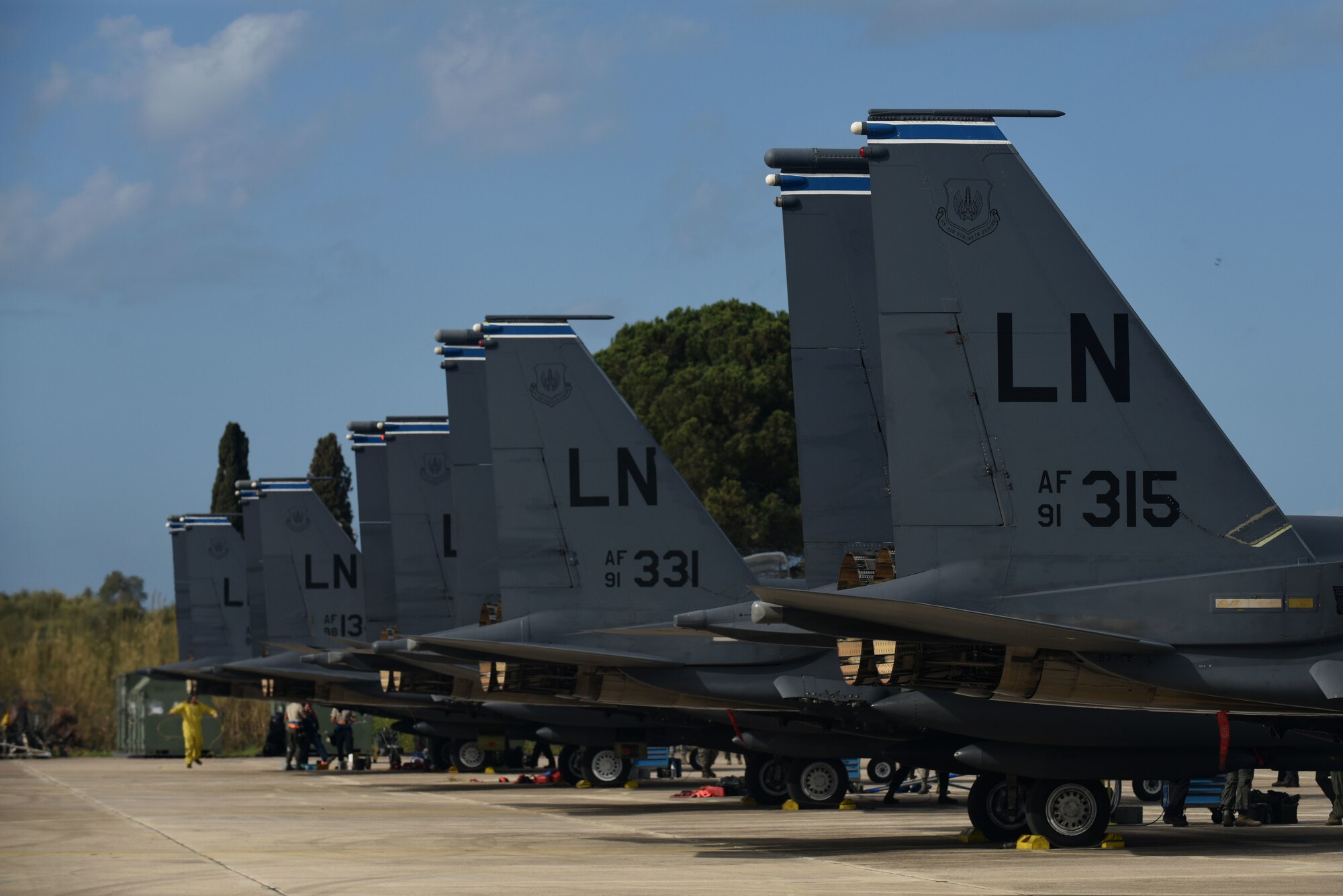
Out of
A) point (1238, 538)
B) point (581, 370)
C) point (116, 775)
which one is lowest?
point (116, 775)

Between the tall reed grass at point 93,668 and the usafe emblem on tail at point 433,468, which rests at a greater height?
the usafe emblem on tail at point 433,468

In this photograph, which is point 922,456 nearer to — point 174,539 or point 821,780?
point 821,780

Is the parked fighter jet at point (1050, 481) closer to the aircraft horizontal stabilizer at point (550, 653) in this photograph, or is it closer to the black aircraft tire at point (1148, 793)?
the aircraft horizontal stabilizer at point (550, 653)

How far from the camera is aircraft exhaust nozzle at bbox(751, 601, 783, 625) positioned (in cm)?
1252

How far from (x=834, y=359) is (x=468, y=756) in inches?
745

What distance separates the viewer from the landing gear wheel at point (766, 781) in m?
21.3

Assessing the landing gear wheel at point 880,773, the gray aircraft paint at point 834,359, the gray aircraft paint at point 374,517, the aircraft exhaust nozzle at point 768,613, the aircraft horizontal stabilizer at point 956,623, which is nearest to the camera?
the aircraft horizontal stabilizer at point 956,623

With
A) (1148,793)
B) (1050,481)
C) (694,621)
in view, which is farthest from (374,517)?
(1050,481)

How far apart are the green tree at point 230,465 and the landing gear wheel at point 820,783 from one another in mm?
42755

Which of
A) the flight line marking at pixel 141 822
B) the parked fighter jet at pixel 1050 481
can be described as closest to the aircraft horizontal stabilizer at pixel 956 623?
the parked fighter jet at pixel 1050 481

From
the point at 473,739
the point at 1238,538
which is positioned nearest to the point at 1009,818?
the point at 1238,538

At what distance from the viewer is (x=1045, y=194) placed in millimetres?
13836

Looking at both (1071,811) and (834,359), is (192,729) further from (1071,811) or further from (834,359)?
(1071,811)

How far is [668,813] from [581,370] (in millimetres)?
5441
